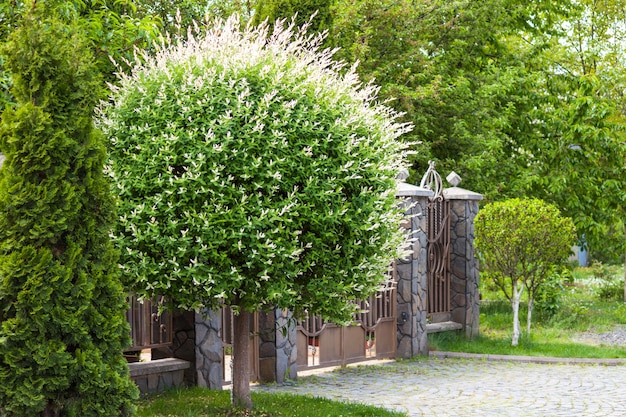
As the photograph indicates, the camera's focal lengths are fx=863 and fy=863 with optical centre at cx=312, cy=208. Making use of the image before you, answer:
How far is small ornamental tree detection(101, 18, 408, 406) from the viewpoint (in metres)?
6.54

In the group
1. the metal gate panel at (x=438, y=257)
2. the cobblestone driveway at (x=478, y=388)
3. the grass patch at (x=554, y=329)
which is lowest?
the cobblestone driveway at (x=478, y=388)

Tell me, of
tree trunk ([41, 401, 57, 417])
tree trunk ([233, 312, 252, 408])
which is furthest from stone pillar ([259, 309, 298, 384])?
tree trunk ([41, 401, 57, 417])

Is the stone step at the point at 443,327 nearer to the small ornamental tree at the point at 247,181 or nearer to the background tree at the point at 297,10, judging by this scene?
the background tree at the point at 297,10

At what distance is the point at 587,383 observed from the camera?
10430 millimetres

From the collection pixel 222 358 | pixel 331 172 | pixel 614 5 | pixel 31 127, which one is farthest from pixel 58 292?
pixel 614 5

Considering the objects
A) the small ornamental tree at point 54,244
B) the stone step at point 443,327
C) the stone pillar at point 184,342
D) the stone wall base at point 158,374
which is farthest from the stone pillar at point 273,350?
the small ornamental tree at point 54,244

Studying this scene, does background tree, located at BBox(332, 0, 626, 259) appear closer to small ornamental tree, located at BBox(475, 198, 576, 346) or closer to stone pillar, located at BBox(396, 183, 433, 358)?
small ornamental tree, located at BBox(475, 198, 576, 346)

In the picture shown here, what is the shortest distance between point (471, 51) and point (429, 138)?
8.86ft

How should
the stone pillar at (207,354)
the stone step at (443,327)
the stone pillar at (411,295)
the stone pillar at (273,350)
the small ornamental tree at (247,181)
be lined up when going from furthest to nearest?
the stone step at (443,327) → the stone pillar at (411,295) → the stone pillar at (273,350) → the stone pillar at (207,354) → the small ornamental tree at (247,181)

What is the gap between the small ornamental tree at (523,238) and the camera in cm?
1253

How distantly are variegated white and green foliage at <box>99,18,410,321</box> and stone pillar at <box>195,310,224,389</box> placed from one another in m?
2.06

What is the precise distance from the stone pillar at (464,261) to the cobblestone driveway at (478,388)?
161cm

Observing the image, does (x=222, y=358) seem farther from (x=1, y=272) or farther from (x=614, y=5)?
(x=614, y=5)

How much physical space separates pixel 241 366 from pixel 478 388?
344 centimetres
